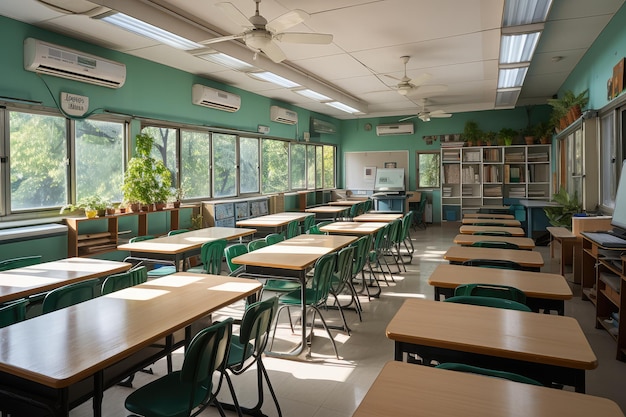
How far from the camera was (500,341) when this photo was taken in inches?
72.7

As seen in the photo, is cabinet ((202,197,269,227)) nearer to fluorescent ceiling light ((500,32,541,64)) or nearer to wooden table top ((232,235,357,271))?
wooden table top ((232,235,357,271))

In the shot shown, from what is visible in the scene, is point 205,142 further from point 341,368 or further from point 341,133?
point 341,133

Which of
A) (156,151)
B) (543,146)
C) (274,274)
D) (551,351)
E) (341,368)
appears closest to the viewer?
(551,351)

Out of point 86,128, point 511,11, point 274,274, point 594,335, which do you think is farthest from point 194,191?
point 594,335

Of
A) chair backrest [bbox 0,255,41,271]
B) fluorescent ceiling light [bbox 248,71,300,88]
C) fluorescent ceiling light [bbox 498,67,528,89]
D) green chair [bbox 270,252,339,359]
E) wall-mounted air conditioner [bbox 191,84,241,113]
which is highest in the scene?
fluorescent ceiling light [bbox 498,67,528,89]

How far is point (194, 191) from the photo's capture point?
7547 millimetres

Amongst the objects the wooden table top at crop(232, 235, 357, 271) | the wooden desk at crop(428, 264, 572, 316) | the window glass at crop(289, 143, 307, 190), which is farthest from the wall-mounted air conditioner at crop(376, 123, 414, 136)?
the wooden desk at crop(428, 264, 572, 316)

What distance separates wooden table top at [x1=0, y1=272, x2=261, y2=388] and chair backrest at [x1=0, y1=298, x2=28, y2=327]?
23 centimetres

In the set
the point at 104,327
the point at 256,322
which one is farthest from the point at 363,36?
the point at 104,327

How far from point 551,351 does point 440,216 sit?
36.0 feet

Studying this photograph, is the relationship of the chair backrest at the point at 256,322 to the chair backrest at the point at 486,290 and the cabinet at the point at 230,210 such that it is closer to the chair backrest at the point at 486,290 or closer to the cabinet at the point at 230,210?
the chair backrest at the point at 486,290

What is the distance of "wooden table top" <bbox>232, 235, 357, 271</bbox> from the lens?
11.9 ft

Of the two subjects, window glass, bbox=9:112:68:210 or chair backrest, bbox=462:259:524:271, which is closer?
chair backrest, bbox=462:259:524:271

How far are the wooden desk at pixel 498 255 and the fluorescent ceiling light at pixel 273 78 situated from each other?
4295mm
